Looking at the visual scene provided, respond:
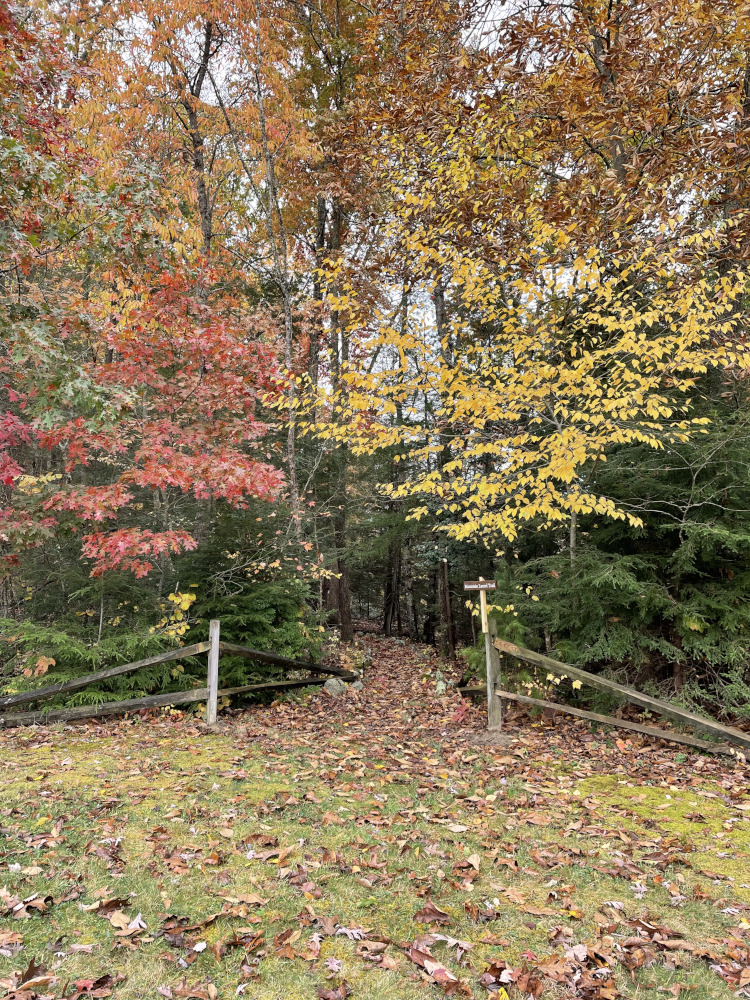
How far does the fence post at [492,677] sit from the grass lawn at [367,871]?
760 millimetres

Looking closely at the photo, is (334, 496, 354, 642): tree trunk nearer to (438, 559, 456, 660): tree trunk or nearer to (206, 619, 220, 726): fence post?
(438, 559, 456, 660): tree trunk

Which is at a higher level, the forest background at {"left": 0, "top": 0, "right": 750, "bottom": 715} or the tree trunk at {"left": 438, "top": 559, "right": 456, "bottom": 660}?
the forest background at {"left": 0, "top": 0, "right": 750, "bottom": 715}

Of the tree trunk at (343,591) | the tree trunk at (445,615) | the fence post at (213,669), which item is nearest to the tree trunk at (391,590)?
the tree trunk at (343,591)

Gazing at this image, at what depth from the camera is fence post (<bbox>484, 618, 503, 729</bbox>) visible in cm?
738

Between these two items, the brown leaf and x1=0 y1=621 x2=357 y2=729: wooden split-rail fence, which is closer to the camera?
the brown leaf

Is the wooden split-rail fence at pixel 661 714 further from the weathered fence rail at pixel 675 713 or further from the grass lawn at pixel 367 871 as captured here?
the grass lawn at pixel 367 871

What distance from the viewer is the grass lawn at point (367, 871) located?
282 centimetres

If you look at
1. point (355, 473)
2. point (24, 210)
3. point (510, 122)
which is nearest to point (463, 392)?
point (510, 122)

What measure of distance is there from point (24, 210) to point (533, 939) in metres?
8.53

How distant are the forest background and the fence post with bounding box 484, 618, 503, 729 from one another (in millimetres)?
1115

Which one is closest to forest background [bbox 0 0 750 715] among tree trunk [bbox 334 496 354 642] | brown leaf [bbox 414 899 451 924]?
tree trunk [bbox 334 496 354 642]

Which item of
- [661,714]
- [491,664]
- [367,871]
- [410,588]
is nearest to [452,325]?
[491,664]

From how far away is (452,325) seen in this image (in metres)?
8.95

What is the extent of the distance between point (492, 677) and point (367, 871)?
3.92m
